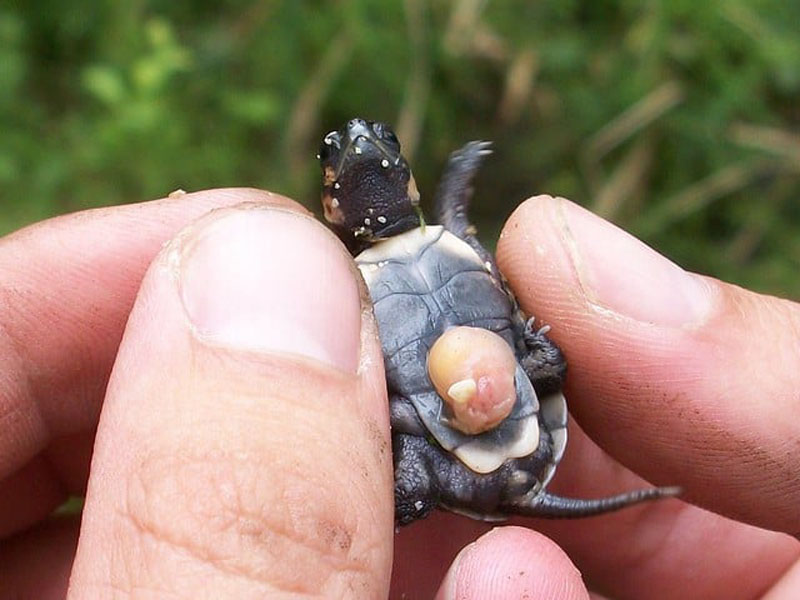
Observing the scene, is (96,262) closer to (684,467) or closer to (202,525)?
(202,525)

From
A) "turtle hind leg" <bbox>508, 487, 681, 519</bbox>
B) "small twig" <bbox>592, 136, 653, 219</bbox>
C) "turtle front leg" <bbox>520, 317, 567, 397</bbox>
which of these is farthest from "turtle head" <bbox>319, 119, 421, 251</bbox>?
"small twig" <bbox>592, 136, 653, 219</bbox>

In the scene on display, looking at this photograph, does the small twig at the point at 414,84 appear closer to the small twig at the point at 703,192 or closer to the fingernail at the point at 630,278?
the small twig at the point at 703,192

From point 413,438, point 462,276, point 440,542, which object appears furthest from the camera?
point 440,542

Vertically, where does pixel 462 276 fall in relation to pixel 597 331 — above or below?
above

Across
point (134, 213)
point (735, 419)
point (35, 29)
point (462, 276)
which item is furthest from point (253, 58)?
point (735, 419)

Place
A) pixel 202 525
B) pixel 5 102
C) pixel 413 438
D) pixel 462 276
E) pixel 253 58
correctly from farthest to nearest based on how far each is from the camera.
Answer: pixel 253 58, pixel 5 102, pixel 462 276, pixel 413 438, pixel 202 525

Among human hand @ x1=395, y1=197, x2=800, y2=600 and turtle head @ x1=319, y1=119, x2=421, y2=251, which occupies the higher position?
turtle head @ x1=319, y1=119, x2=421, y2=251

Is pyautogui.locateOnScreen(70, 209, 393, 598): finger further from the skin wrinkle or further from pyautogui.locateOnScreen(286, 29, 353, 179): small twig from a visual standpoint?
pyautogui.locateOnScreen(286, 29, 353, 179): small twig
